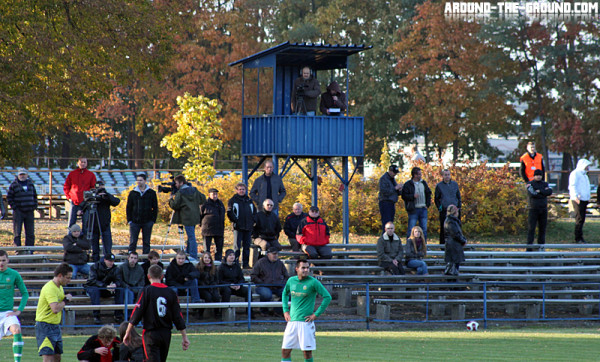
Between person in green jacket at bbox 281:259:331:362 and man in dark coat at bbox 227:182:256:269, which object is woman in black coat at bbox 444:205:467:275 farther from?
person in green jacket at bbox 281:259:331:362

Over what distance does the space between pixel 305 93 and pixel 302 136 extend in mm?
1080

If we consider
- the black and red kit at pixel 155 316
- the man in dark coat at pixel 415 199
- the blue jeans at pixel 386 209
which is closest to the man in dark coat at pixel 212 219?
the blue jeans at pixel 386 209

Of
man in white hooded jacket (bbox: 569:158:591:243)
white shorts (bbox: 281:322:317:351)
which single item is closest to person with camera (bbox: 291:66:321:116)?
man in white hooded jacket (bbox: 569:158:591:243)

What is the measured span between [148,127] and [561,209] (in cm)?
Answer: 3746

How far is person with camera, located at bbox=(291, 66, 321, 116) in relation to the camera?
68.8ft

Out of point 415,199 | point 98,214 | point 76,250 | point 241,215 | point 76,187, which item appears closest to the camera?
point 76,250

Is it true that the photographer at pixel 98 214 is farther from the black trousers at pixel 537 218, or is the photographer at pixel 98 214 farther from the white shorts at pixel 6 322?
the black trousers at pixel 537 218

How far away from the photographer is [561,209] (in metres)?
28.2

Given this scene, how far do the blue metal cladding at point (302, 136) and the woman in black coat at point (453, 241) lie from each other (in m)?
4.06

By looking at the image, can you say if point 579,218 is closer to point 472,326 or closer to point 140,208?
point 472,326

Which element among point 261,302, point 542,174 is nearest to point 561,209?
point 542,174

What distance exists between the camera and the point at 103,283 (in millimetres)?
16156

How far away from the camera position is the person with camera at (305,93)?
2097 cm

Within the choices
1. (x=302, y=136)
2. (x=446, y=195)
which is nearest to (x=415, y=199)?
(x=446, y=195)
